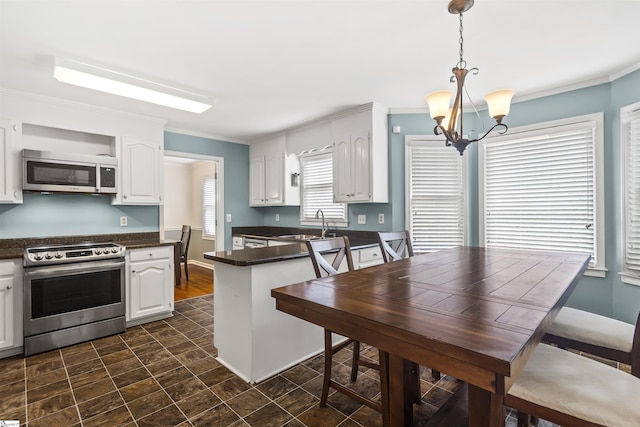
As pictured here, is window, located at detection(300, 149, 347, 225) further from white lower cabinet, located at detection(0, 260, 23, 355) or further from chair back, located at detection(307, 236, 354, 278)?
white lower cabinet, located at detection(0, 260, 23, 355)

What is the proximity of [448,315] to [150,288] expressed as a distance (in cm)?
329

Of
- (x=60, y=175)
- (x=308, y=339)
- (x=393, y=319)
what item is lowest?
(x=308, y=339)

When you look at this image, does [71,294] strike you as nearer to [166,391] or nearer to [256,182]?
[166,391]

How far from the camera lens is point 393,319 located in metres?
1.11

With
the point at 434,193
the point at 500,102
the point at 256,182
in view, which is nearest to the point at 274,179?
the point at 256,182

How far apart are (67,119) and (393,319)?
3.92 m

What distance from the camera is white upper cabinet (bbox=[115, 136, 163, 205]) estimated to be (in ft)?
11.6

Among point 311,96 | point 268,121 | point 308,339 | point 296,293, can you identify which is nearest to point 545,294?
point 296,293

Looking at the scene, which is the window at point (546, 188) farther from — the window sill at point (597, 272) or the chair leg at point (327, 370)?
the chair leg at point (327, 370)

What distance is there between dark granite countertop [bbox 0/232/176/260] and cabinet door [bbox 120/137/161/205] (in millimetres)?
485

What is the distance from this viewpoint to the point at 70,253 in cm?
286

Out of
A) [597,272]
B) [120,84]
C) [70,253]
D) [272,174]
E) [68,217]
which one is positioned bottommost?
[597,272]

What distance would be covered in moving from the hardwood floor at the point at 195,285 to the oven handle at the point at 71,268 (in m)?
1.47

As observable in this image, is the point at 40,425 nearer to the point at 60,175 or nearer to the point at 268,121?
the point at 60,175
